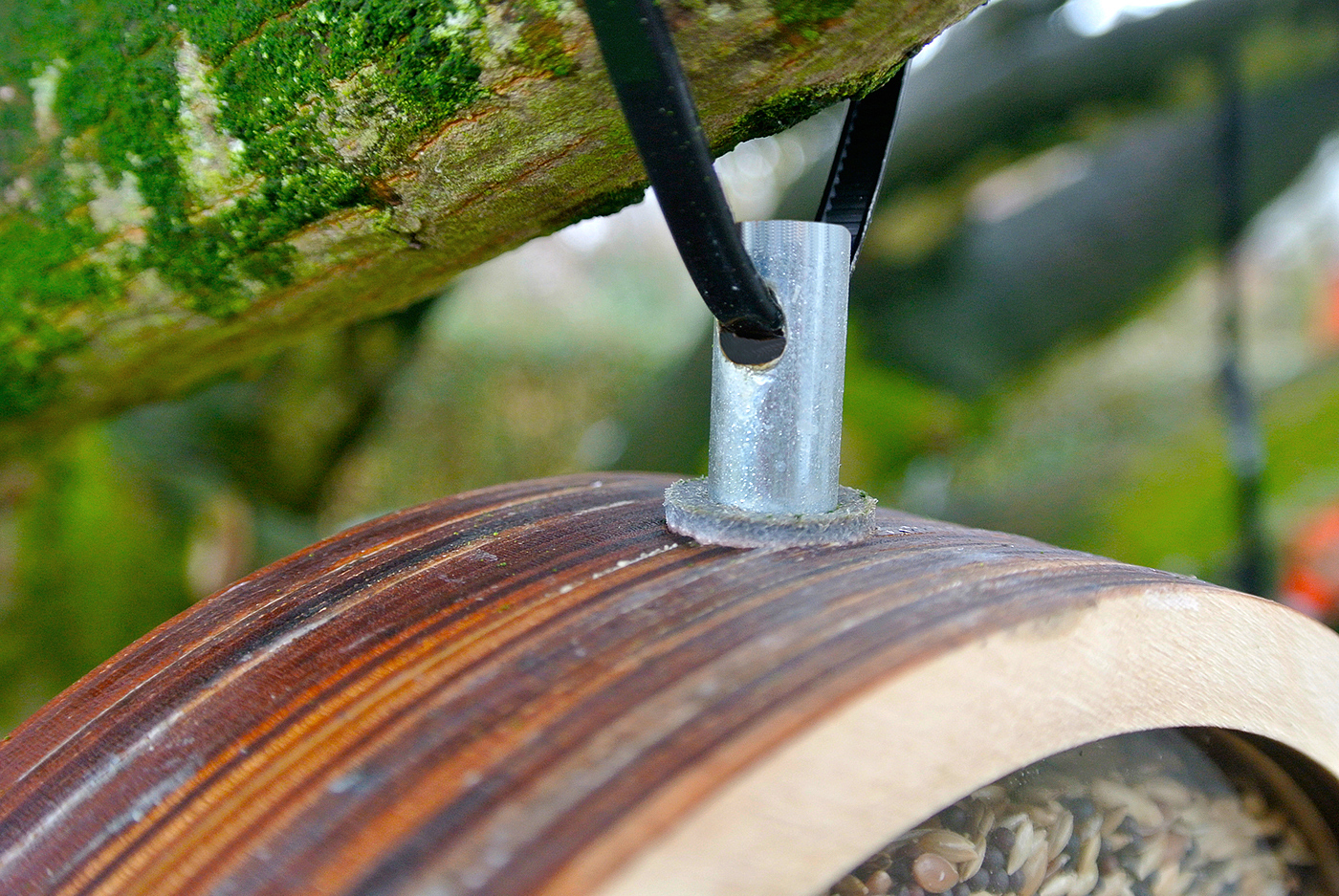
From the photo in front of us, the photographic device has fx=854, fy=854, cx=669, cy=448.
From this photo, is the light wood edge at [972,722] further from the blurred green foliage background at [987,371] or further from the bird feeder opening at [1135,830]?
the blurred green foliage background at [987,371]

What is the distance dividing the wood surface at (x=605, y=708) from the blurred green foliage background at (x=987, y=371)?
0.70 metres

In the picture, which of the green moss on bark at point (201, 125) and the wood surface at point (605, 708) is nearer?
the wood surface at point (605, 708)

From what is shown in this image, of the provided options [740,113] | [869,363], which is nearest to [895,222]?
[869,363]

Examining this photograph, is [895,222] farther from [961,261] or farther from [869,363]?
[869,363]

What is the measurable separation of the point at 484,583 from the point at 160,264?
28 centimetres

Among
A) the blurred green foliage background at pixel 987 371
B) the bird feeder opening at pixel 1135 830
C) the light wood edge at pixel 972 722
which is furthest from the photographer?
the blurred green foliage background at pixel 987 371

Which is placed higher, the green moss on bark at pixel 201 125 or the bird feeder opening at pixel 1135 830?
the green moss on bark at pixel 201 125

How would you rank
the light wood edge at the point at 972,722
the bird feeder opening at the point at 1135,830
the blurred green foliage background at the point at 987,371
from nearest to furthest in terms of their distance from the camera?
the light wood edge at the point at 972,722 → the bird feeder opening at the point at 1135,830 → the blurred green foliage background at the point at 987,371

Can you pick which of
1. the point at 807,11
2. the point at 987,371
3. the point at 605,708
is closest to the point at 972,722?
the point at 605,708

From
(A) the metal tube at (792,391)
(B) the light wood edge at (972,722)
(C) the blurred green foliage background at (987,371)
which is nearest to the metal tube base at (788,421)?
(A) the metal tube at (792,391)

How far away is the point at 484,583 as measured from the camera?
337 millimetres

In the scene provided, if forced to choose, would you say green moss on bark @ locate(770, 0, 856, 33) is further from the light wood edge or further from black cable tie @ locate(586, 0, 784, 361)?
the light wood edge

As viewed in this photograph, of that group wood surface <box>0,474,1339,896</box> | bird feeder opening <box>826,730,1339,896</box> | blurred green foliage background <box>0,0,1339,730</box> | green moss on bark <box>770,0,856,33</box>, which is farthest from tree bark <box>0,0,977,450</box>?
blurred green foliage background <box>0,0,1339,730</box>

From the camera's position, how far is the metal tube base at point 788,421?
351 millimetres
